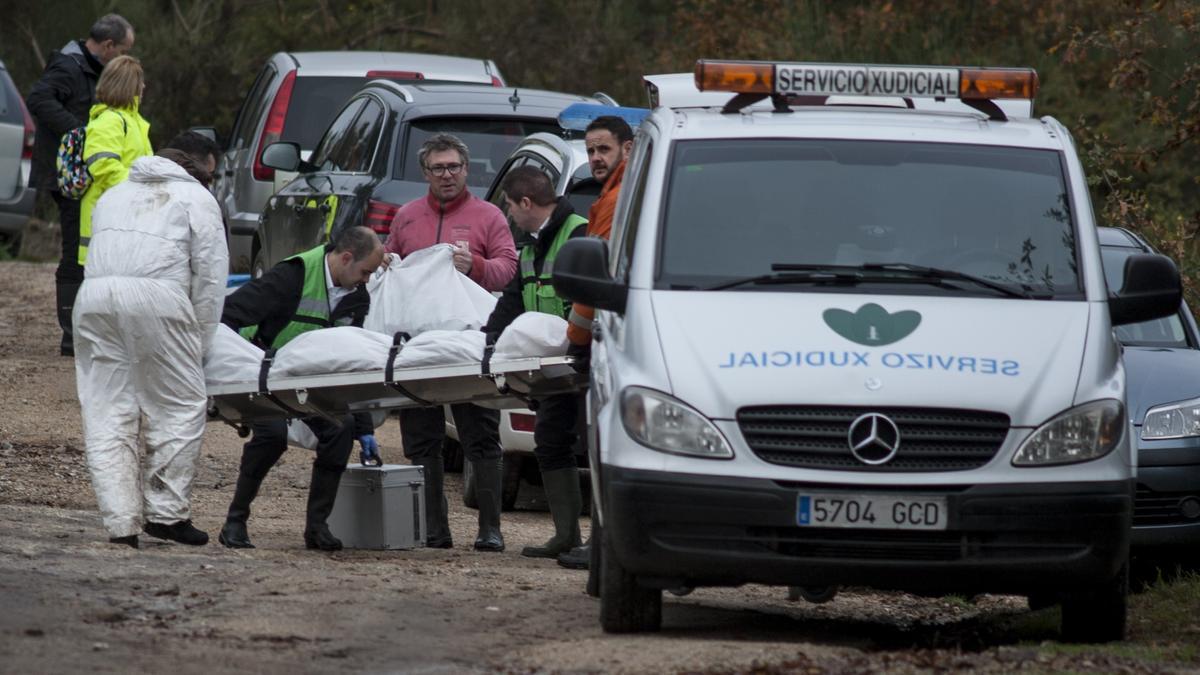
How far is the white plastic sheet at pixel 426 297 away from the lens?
9.45 m

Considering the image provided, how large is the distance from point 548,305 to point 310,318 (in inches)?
40.4

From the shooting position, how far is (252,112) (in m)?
17.2

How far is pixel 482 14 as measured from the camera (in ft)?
89.1

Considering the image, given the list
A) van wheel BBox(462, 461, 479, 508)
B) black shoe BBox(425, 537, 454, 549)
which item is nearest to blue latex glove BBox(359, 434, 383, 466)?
black shoe BBox(425, 537, 454, 549)

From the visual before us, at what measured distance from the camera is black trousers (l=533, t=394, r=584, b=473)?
944 cm

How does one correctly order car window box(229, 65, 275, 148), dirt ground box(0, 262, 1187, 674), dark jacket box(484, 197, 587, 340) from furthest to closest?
1. car window box(229, 65, 275, 148)
2. dark jacket box(484, 197, 587, 340)
3. dirt ground box(0, 262, 1187, 674)

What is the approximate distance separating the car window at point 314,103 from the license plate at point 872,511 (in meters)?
10.4

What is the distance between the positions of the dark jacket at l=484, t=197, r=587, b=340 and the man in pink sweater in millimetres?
534

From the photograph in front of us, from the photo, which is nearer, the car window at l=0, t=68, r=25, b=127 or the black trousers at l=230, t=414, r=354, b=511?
the black trousers at l=230, t=414, r=354, b=511

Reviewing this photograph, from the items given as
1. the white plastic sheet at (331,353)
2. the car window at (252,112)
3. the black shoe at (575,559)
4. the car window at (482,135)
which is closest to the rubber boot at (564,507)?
the black shoe at (575,559)

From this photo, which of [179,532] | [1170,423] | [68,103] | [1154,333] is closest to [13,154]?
[68,103]

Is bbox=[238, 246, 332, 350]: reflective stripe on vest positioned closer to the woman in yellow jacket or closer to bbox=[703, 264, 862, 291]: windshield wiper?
bbox=[703, 264, 862, 291]: windshield wiper

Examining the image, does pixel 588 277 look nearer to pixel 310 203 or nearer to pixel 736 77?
pixel 736 77

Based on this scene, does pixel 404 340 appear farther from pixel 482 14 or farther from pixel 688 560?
pixel 482 14
